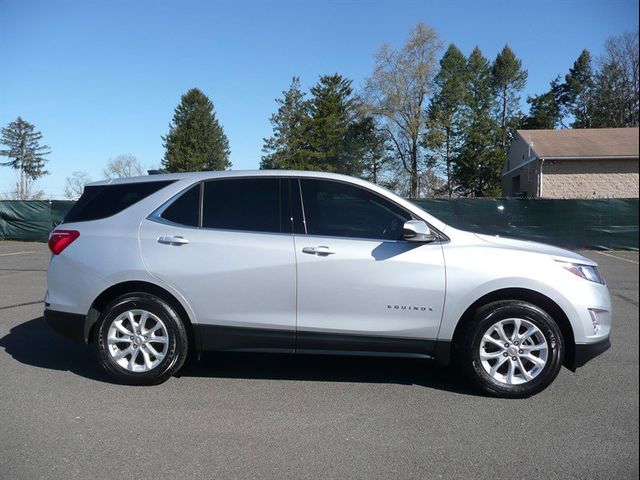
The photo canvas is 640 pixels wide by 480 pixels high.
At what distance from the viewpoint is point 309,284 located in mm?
3980

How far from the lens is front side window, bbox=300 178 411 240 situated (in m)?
4.13

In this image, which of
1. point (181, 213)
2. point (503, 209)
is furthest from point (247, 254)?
point (503, 209)

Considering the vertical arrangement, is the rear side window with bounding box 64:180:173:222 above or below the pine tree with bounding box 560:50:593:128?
below

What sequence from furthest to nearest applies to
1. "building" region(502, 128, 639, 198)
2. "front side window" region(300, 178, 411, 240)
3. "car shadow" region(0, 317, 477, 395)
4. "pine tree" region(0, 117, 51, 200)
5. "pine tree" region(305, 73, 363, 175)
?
"pine tree" region(305, 73, 363, 175)
"pine tree" region(0, 117, 51, 200)
"car shadow" region(0, 317, 477, 395)
"front side window" region(300, 178, 411, 240)
"building" region(502, 128, 639, 198)

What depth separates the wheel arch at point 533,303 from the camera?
393 centimetres

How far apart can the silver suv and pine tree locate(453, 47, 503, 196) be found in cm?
4400

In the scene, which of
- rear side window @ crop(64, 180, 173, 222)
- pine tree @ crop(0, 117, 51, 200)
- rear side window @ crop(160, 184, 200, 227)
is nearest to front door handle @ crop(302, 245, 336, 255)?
rear side window @ crop(160, 184, 200, 227)

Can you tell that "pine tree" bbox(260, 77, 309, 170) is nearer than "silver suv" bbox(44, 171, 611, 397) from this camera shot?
No

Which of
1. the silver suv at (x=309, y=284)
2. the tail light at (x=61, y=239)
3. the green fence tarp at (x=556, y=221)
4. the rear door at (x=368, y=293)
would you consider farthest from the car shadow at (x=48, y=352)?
the green fence tarp at (x=556, y=221)

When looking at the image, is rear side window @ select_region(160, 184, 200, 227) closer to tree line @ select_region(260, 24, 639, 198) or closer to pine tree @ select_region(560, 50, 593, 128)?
pine tree @ select_region(560, 50, 593, 128)

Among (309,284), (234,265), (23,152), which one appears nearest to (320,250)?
(309,284)

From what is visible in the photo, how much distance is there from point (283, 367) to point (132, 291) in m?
1.57

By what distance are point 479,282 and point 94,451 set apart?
2.99 meters

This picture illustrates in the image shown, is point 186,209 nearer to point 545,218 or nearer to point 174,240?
point 174,240
